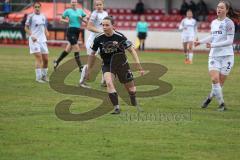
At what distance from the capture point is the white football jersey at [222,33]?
1397cm

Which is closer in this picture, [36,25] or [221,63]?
[221,63]

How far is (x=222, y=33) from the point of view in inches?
554

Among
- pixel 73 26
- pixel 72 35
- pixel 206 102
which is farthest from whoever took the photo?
pixel 73 26

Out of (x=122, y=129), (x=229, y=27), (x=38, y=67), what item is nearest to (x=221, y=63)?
(x=229, y=27)

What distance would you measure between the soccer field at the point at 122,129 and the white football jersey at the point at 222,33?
124cm

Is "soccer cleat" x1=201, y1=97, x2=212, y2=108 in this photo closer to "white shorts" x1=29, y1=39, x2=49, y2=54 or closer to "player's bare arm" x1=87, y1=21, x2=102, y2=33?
"player's bare arm" x1=87, y1=21, x2=102, y2=33

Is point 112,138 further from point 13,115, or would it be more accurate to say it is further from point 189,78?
point 189,78

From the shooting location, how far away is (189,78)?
22219 millimetres

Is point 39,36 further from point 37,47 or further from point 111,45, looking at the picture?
point 111,45

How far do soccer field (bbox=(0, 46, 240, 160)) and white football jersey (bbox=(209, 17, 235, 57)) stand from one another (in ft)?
4.07

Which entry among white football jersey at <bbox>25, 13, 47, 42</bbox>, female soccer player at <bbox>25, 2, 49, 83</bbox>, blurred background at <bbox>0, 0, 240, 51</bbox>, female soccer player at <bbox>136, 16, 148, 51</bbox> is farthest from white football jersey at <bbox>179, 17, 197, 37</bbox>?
white football jersey at <bbox>25, 13, 47, 42</bbox>

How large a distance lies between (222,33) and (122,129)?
12.3 ft

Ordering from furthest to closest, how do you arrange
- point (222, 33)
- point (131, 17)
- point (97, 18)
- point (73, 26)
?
point (131, 17)
point (73, 26)
point (97, 18)
point (222, 33)

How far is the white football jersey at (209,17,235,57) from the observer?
1397 cm
